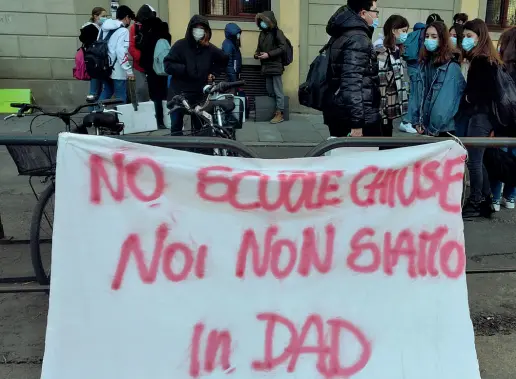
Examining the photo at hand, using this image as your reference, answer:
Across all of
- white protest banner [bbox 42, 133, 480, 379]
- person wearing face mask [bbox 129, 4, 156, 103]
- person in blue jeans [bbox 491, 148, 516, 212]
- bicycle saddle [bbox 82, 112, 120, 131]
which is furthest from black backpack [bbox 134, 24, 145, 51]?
white protest banner [bbox 42, 133, 480, 379]

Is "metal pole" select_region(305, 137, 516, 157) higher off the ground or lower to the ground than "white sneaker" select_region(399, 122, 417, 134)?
higher

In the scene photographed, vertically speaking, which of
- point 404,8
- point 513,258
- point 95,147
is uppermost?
point 404,8

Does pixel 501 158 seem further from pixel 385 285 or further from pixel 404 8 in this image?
pixel 404 8

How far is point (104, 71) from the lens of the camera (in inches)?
329

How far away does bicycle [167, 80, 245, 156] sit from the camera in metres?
4.77

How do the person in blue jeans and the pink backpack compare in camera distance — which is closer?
the person in blue jeans

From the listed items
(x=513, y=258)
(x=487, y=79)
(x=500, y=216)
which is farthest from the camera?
(x=500, y=216)

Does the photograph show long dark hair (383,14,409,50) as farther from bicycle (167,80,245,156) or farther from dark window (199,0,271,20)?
dark window (199,0,271,20)

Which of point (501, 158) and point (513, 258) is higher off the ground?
point (501, 158)

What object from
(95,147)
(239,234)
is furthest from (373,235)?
(95,147)

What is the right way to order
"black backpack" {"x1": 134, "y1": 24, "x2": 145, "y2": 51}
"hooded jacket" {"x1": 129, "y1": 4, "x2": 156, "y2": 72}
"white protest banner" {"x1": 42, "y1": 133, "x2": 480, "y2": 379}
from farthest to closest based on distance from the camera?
1. "black backpack" {"x1": 134, "y1": 24, "x2": 145, "y2": 51}
2. "hooded jacket" {"x1": 129, "y1": 4, "x2": 156, "y2": 72}
3. "white protest banner" {"x1": 42, "y1": 133, "x2": 480, "y2": 379}

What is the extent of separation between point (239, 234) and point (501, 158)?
3.06m

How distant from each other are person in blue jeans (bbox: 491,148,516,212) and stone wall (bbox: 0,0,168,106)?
700 centimetres

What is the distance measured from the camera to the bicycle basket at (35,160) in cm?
352
